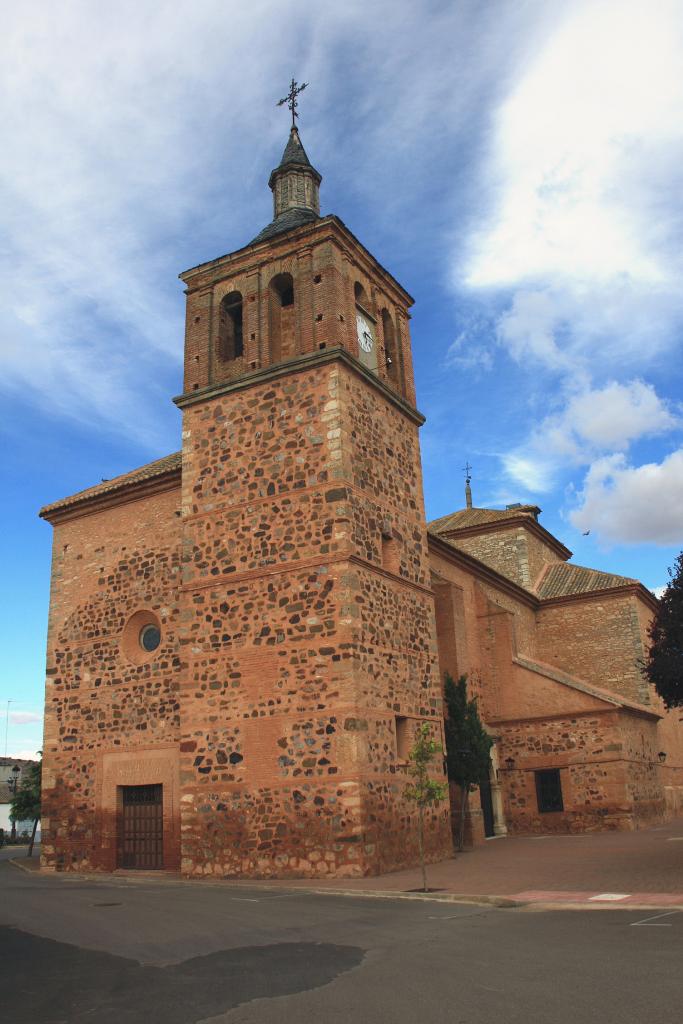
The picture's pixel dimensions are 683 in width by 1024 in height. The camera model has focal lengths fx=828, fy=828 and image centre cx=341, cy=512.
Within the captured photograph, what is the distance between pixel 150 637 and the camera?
18.5 meters

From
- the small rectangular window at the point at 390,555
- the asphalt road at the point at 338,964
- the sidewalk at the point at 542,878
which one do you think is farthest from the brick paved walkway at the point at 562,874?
the small rectangular window at the point at 390,555

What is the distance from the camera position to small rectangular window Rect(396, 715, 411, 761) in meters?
15.5

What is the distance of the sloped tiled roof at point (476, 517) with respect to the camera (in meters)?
33.2

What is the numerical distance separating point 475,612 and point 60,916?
16.8 m

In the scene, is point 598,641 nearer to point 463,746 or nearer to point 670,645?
point 463,746

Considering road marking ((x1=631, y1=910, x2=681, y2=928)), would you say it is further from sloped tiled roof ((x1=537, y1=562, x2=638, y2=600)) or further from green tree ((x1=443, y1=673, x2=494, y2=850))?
sloped tiled roof ((x1=537, y1=562, x2=638, y2=600))

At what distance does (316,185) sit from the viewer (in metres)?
20.6

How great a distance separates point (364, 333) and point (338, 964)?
539 inches

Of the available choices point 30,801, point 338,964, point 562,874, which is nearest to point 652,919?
point 338,964

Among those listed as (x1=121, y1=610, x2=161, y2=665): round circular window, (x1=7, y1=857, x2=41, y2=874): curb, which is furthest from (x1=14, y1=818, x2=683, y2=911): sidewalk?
(x1=121, y1=610, x2=161, y2=665): round circular window

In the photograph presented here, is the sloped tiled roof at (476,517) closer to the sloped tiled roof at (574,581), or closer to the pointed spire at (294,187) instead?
the sloped tiled roof at (574,581)

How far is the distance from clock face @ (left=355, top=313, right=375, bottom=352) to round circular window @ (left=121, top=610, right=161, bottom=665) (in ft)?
24.6

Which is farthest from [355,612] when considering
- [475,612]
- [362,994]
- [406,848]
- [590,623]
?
[590,623]

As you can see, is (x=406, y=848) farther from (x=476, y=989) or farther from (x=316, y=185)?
(x=316, y=185)
